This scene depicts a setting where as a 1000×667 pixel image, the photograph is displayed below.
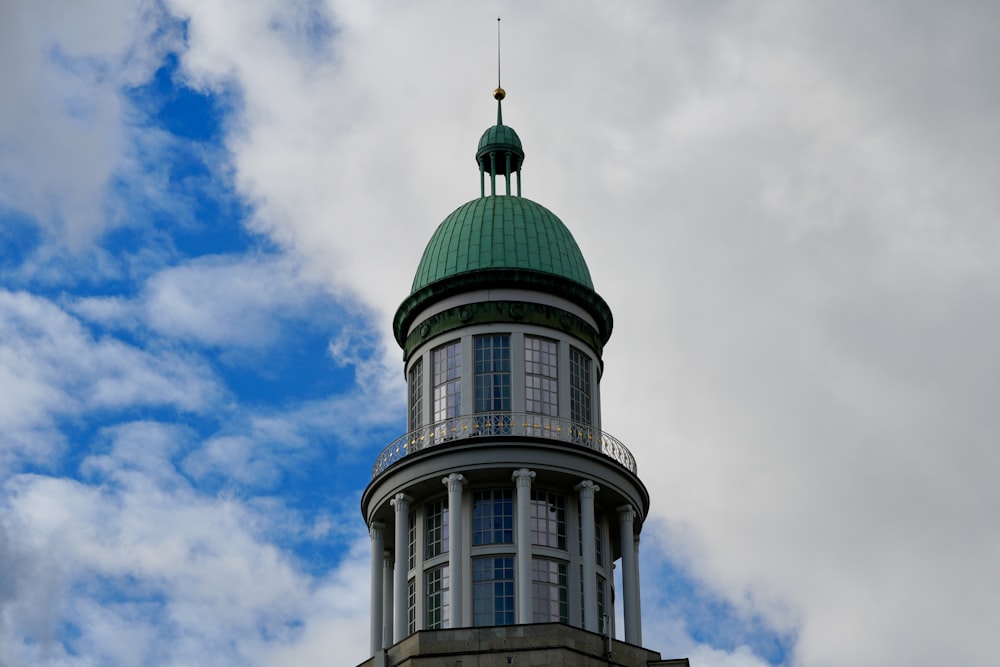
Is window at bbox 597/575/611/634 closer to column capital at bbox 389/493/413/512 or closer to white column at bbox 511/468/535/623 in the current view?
white column at bbox 511/468/535/623

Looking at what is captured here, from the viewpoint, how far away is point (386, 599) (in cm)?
7494

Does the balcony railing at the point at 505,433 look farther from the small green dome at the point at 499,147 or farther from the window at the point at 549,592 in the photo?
the small green dome at the point at 499,147

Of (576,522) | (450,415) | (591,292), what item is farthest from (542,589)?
(591,292)

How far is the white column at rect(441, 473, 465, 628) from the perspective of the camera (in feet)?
230

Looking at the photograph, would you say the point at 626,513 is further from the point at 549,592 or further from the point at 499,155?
the point at 499,155

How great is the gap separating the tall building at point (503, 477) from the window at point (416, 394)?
0.30 feet

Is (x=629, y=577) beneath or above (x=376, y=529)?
beneath

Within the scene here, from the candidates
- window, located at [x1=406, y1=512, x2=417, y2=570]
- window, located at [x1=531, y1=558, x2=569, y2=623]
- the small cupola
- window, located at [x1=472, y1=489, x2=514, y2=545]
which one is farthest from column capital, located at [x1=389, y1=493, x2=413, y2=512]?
the small cupola

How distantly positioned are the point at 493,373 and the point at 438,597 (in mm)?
9199

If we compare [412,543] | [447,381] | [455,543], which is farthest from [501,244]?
[455,543]

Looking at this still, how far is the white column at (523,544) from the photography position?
2741 inches

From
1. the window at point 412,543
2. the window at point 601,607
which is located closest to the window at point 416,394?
the window at point 412,543

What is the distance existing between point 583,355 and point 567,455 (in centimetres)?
618

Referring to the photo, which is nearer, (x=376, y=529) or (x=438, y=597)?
(x=438, y=597)
